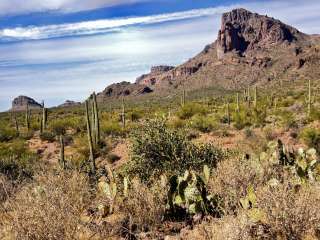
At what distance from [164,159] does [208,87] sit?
122 m

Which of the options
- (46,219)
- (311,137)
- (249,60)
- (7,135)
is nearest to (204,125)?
(311,137)

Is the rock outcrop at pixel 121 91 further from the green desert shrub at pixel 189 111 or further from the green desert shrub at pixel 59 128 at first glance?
the green desert shrub at pixel 59 128

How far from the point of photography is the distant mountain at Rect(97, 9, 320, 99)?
116m

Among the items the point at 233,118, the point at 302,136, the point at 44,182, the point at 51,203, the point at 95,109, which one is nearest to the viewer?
the point at 51,203

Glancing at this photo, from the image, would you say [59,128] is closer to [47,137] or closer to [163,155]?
[47,137]

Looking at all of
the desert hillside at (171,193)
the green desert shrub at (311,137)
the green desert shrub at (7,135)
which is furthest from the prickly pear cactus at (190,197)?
the green desert shrub at (7,135)

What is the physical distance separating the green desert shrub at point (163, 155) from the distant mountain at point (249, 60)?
8929 cm

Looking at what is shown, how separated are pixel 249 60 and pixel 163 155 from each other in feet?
452

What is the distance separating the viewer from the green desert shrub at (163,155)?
38.6 ft

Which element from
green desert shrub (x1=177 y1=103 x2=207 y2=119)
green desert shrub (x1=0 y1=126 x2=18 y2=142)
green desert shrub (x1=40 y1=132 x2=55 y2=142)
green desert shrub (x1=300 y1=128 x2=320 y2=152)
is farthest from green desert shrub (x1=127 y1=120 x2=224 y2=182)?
green desert shrub (x1=177 y1=103 x2=207 y2=119)

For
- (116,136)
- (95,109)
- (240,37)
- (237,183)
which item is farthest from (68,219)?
(240,37)

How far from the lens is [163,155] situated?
39.2 ft

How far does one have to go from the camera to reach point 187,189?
9008 mm

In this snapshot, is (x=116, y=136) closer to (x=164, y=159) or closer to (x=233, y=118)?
(x=233, y=118)
